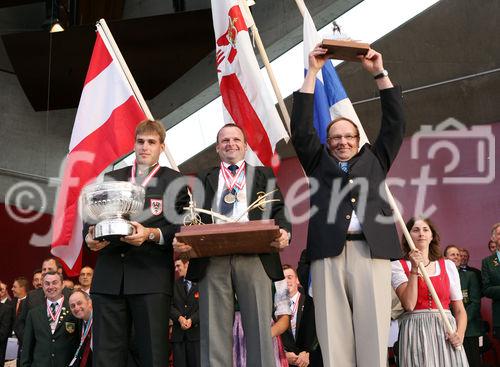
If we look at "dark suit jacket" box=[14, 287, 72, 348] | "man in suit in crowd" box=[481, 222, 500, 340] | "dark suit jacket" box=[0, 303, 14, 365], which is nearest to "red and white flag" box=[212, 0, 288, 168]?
"man in suit in crowd" box=[481, 222, 500, 340]

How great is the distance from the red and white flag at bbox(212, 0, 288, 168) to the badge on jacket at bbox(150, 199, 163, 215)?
118 centimetres

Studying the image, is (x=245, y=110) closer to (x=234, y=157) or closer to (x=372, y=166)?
(x=234, y=157)

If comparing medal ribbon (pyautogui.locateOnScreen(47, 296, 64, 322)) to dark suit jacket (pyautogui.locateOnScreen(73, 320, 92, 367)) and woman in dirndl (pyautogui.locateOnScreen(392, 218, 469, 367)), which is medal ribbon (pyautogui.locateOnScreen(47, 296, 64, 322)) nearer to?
dark suit jacket (pyautogui.locateOnScreen(73, 320, 92, 367))

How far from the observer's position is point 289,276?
6.10m

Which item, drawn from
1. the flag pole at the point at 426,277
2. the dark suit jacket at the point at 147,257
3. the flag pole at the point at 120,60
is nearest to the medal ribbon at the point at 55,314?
the flag pole at the point at 120,60

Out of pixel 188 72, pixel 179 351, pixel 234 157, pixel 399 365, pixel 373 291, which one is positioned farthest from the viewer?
pixel 188 72

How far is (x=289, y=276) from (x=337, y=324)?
2655 millimetres

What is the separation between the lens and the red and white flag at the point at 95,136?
5.04 meters

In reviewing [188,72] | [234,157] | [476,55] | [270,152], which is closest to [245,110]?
[270,152]

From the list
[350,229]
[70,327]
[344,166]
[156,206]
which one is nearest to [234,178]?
[156,206]

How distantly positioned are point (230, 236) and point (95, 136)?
7.44ft

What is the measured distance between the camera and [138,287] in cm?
380

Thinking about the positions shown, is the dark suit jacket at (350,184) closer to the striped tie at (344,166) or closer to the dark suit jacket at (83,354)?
the striped tie at (344,166)

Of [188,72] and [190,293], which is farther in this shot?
[188,72]
